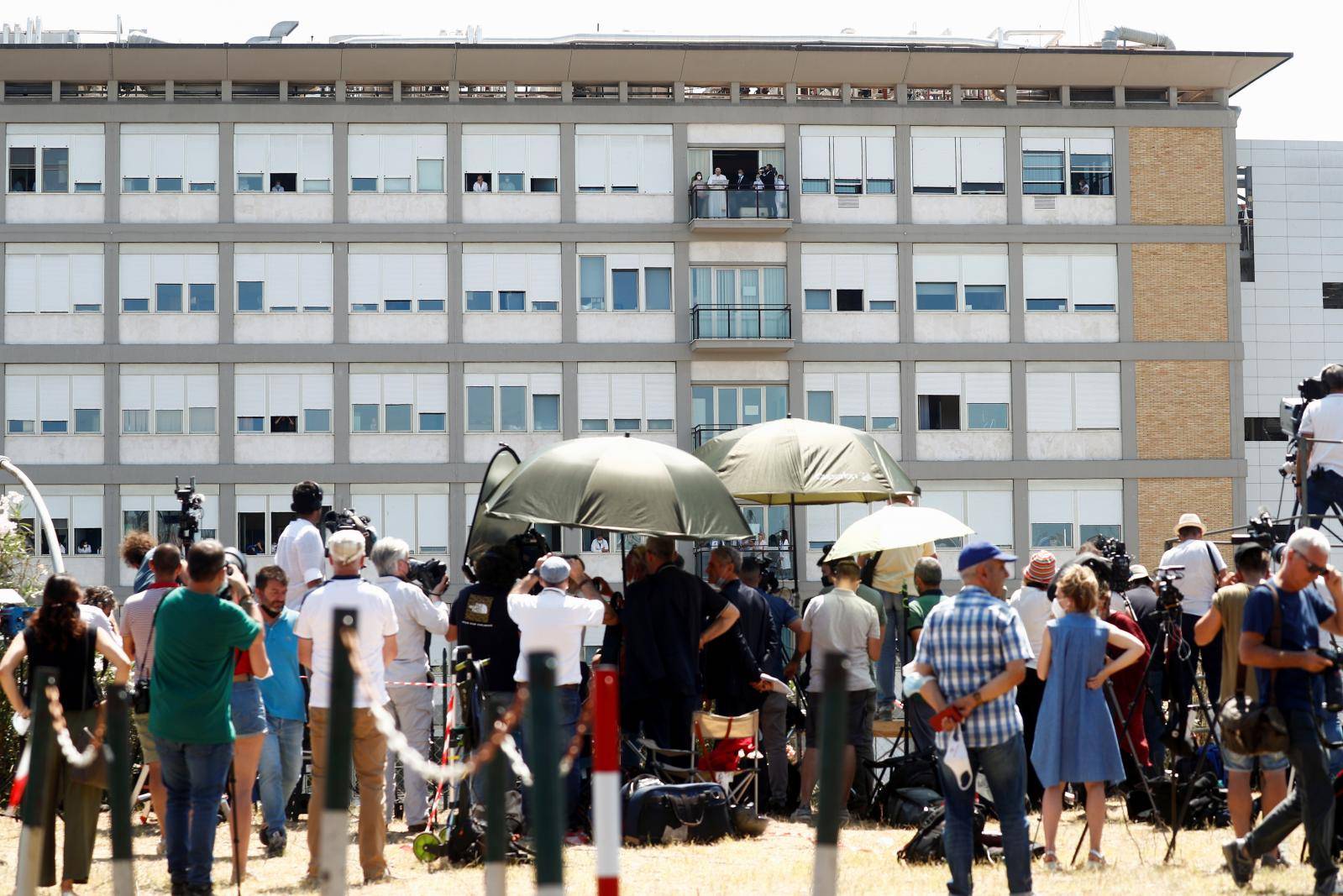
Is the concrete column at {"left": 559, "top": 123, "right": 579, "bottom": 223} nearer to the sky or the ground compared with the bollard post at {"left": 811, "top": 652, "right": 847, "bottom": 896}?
nearer to the sky

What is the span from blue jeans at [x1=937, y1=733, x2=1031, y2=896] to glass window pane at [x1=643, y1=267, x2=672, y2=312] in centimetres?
3784

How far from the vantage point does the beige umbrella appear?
548 inches

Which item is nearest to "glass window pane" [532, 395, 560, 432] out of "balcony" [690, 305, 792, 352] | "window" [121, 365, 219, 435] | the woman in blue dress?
"balcony" [690, 305, 792, 352]

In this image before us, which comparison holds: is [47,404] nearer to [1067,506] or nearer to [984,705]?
[1067,506]

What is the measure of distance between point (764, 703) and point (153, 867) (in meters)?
4.76

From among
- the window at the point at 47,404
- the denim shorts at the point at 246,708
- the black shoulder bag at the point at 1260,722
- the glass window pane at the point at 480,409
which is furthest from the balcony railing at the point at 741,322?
the black shoulder bag at the point at 1260,722

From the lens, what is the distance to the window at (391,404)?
45.1 meters

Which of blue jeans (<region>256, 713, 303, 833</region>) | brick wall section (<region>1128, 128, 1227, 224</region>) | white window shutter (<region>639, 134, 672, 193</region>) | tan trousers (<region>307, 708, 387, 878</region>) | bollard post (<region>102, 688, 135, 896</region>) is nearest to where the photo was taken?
bollard post (<region>102, 688, 135, 896</region>)

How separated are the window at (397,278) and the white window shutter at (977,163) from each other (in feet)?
47.9

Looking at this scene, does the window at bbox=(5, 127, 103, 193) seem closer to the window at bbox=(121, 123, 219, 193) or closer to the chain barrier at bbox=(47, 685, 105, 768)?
the window at bbox=(121, 123, 219, 193)

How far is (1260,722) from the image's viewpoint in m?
8.71

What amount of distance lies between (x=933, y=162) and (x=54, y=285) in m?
24.1

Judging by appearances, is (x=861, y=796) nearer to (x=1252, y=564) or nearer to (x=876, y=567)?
(x=876, y=567)

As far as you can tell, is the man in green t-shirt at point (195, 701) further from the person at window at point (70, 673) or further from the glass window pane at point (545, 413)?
the glass window pane at point (545, 413)
